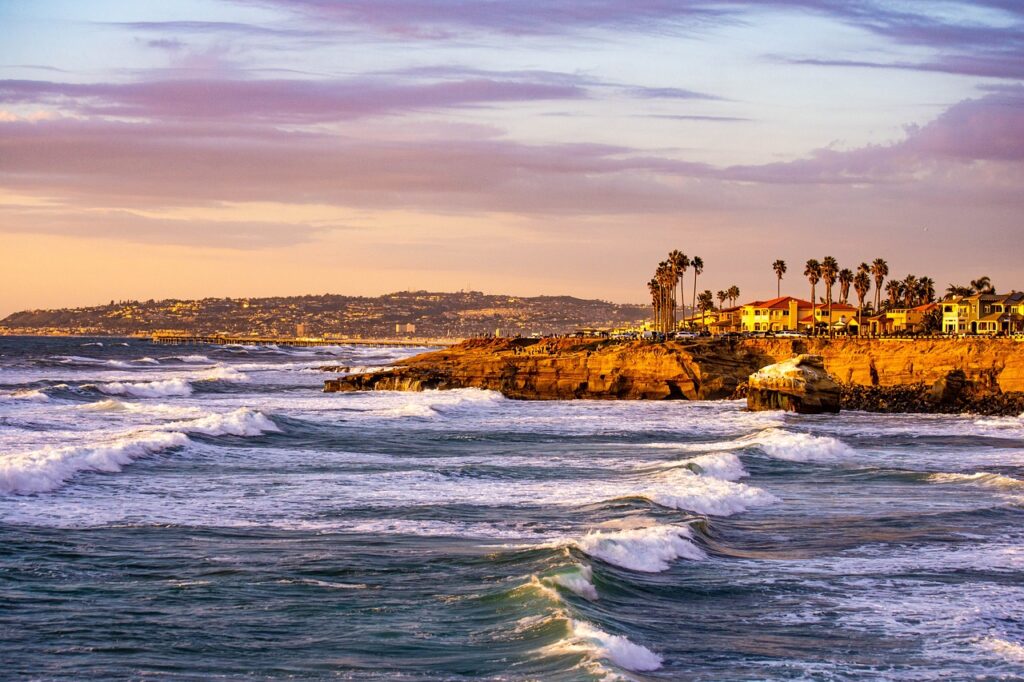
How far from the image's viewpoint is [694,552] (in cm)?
2122

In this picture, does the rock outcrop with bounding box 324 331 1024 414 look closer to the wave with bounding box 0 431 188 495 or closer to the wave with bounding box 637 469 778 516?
the wave with bounding box 637 469 778 516

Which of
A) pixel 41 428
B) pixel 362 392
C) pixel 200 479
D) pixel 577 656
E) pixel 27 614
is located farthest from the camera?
pixel 362 392

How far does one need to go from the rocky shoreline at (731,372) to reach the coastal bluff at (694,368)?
0.05m

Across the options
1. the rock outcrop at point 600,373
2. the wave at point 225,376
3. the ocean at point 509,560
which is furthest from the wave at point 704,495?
the wave at point 225,376

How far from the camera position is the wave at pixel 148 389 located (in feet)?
237

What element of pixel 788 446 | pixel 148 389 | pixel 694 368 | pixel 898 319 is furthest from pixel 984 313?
pixel 788 446

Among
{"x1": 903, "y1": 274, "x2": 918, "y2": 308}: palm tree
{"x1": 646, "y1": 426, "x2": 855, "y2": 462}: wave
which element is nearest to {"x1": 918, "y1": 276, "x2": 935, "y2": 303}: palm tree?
{"x1": 903, "y1": 274, "x2": 918, "y2": 308}: palm tree

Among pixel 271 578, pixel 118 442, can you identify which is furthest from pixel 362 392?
pixel 271 578

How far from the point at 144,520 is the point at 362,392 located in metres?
46.6

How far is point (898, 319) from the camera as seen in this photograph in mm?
108250

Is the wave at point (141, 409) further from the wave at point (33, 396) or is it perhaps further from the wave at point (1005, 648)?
the wave at point (1005, 648)

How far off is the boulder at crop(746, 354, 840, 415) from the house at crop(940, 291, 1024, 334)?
130 feet

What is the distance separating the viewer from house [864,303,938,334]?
Answer: 104262mm

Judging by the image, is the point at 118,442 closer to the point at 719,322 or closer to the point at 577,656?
the point at 577,656
